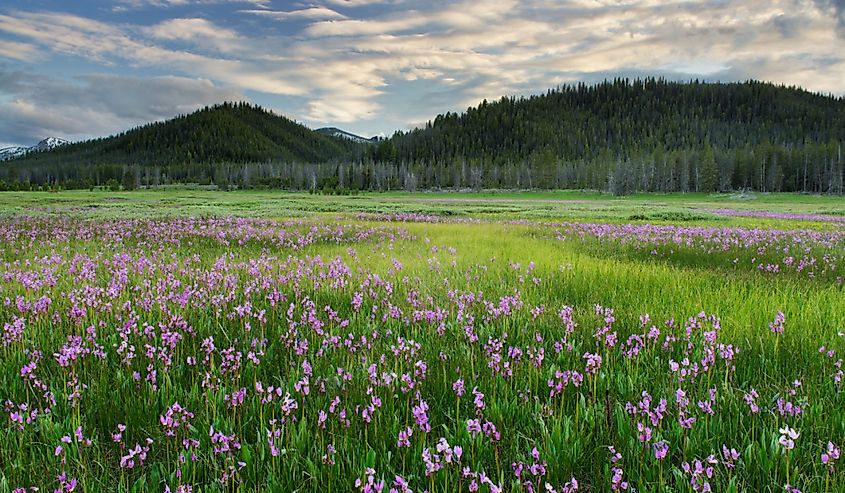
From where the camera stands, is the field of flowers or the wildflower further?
the field of flowers

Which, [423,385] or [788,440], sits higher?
[788,440]

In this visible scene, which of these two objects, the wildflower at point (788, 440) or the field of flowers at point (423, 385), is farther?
the field of flowers at point (423, 385)

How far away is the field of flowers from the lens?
253cm

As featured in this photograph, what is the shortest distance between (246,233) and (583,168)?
7229 inches

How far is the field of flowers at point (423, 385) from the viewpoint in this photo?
2.53m

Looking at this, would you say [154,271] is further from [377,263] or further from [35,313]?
[377,263]

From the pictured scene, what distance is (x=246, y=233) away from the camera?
14.9 meters

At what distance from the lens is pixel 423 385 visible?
3.70 m

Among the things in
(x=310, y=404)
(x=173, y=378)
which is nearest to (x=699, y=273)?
(x=310, y=404)

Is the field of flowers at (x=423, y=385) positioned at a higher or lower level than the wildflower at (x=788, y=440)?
lower

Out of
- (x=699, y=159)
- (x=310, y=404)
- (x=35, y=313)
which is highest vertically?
(x=699, y=159)

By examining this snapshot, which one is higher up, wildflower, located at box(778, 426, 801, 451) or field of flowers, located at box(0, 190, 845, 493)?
wildflower, located at box(778, 426, 801, 451)

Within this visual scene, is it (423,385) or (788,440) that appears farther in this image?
(423,385)

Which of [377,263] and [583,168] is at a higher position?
[583,168]
